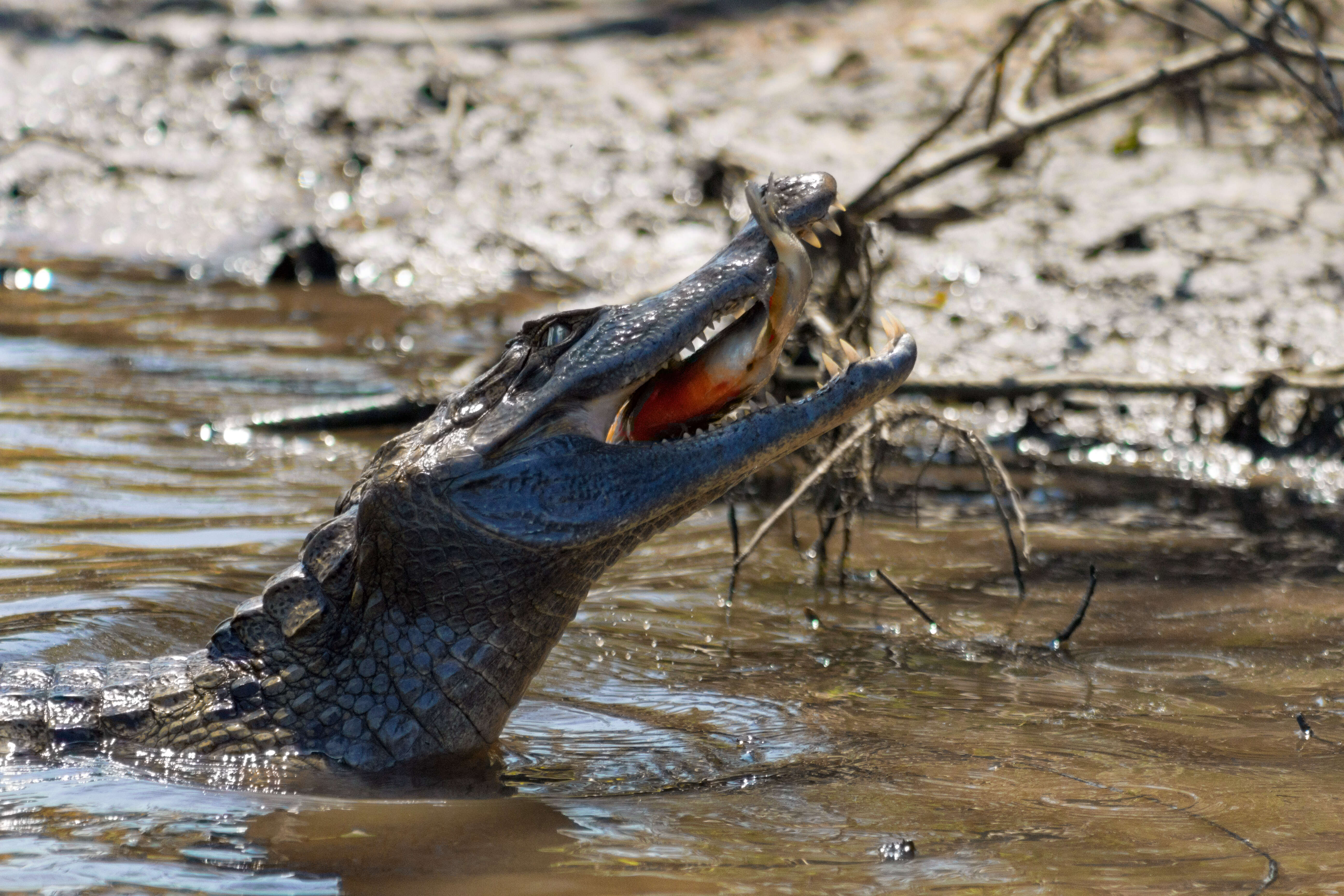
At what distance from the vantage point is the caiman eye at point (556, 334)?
3080 millimetres

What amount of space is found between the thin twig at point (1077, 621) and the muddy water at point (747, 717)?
0.04 meters

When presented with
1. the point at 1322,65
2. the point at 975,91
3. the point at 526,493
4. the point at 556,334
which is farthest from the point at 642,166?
the point at 526,493

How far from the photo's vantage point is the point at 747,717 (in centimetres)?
346

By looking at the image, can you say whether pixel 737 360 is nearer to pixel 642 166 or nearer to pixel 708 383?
pixel 708 383

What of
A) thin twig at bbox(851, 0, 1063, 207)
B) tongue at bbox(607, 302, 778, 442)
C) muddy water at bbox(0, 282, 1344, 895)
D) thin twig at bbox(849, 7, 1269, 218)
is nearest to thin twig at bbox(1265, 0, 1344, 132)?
thin twig at bbox(849, 7, 1269, 218)

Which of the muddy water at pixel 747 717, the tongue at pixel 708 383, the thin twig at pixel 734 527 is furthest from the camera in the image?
the thin twig at pixel 734 527

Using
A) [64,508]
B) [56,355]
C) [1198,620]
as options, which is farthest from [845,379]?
[56,355]

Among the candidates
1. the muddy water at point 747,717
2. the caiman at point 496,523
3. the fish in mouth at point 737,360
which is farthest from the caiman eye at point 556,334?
the muddy water at point 747,717

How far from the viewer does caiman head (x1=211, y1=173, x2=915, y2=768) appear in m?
2.95

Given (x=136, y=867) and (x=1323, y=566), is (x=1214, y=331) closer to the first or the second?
(x=1323, y=566)

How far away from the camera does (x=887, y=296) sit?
758 cm

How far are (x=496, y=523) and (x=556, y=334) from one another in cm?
40

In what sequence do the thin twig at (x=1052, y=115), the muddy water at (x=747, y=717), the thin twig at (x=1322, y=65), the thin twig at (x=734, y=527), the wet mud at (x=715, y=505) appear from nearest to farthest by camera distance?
the muddy water at (x=747, y=717) → the wet mud at (x=715, y=505) → the thin twig at (x=734, y=527) → the thin twig at (x=1322, y=65) → the thin twig at (x=1052, y=115)

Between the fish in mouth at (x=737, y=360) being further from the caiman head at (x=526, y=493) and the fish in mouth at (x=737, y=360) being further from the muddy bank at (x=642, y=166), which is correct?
the muddy bank at (x=642, y=166)
